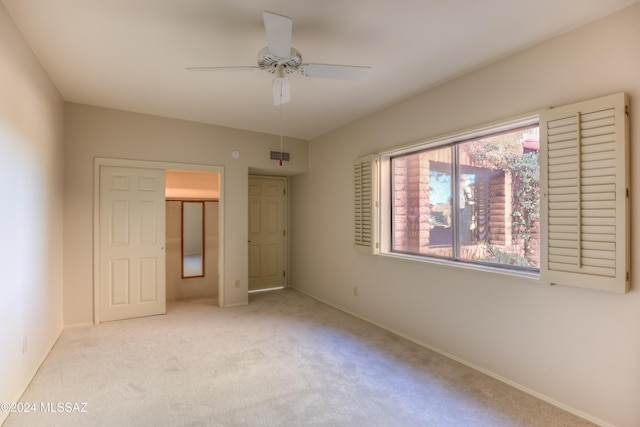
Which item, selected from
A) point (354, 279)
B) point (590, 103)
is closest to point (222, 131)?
point (354, 279)

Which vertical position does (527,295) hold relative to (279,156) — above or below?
below

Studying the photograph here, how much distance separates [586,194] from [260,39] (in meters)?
2.55

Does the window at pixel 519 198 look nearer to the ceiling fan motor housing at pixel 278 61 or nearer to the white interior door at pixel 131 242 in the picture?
the ceiling fan motor housing at pixel 278 61

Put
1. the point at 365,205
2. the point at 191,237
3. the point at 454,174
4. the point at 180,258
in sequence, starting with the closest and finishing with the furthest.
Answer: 1. the point at 454,174
2. the point at 365,205
3. the point at 180,258
4. the point at 191,237

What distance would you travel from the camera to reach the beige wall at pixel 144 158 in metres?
3.79

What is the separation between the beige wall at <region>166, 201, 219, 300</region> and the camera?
5.02m

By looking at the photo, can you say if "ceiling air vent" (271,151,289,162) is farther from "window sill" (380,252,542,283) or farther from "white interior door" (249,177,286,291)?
"window sill" (380,252,542,283)

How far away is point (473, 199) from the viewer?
9.76 ft

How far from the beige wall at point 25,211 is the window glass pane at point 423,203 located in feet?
11.6

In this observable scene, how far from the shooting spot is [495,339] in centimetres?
263

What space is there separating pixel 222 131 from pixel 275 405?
376 centimetres

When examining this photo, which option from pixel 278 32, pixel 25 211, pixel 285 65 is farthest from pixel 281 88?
pixel 25 211

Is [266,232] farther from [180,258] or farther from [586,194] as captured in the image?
[586,194]

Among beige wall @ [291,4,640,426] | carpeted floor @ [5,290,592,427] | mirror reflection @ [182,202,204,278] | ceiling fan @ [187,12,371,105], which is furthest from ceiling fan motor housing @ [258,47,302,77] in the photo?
mirror reflection @ [182,202,204,278]
